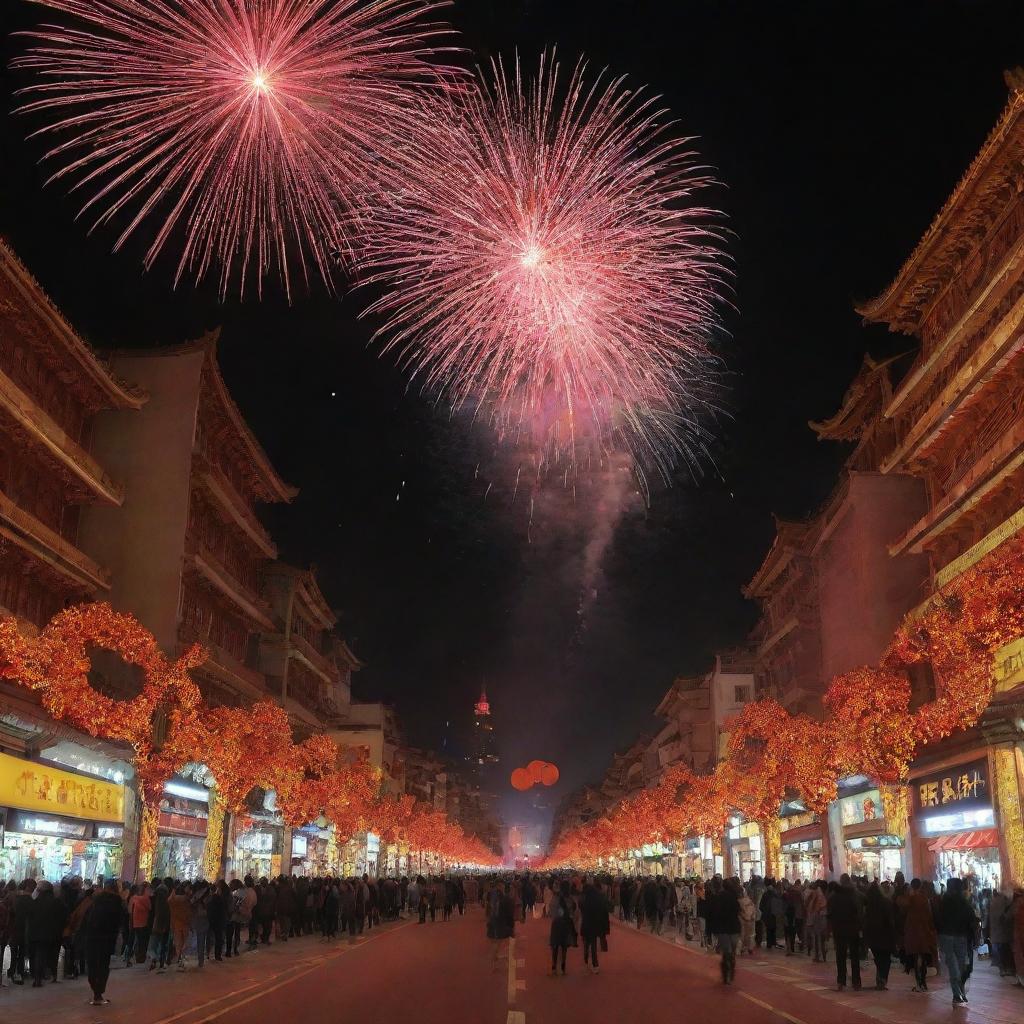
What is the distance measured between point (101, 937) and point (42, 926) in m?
2.47

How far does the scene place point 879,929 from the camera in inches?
663

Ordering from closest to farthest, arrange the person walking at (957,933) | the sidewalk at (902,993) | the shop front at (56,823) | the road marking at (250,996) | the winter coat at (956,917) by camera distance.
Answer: the road marking at (250,996)
the sidewalk at (902,993)
the person walking at (957,933)
the winter coat at (956,917)
the shop front at (56,823)

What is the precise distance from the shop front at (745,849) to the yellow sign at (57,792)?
36.1 m

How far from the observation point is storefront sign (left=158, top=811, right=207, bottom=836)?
36312mm

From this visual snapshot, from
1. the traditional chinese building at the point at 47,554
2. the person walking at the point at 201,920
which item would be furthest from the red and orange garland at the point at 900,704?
the traditional chinese building at the point at 47,554

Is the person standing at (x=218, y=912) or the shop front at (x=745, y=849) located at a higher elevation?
the shop front at (x=745, y=849)

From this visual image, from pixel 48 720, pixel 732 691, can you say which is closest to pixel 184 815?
pixel 48 720

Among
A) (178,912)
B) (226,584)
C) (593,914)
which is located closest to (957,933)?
(593,914)

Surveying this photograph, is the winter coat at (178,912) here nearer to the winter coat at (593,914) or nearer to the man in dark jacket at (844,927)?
the winter coat at (593,914)

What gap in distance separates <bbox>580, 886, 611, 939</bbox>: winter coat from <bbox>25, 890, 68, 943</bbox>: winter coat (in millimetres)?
9124

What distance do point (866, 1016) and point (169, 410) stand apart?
3169cm

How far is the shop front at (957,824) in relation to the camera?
26641 mm

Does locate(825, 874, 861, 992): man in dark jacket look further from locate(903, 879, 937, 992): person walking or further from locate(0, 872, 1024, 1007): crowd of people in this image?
locate(903, 879, 937, 992): person walking

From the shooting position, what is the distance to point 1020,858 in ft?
78.7
